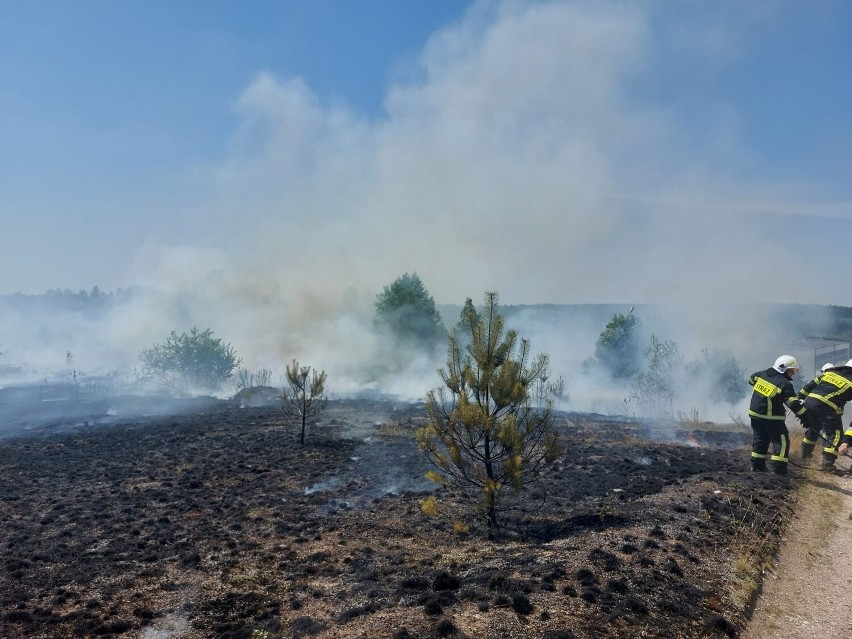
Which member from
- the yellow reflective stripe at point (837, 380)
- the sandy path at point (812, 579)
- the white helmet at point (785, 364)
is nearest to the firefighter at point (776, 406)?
the white helmet at point (785, 364)

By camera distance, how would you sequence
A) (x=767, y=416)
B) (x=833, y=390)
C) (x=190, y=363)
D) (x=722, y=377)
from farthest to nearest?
(x=190, y=363) → (x=722, y=377) → (x=833, y=390) → (x=767, y=416)

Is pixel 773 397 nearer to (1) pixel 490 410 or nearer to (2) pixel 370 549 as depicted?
(1) pixel 490 410

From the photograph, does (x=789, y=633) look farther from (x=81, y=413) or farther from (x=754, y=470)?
(x=81, y=413)

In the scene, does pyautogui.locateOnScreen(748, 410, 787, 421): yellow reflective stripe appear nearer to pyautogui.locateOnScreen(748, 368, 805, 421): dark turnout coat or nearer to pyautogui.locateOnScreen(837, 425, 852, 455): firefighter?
pyautogui.locateOnScreen(748, 368, 805, 421): dark turnout coat

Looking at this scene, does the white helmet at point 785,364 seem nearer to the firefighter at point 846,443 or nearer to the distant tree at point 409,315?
the firefighter at point 846,443

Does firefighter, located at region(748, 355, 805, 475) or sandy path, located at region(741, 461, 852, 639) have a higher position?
firefighter, located at region(748, 355, 805, 475)

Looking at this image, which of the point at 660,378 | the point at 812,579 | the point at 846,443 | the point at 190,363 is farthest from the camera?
the point at 190,363

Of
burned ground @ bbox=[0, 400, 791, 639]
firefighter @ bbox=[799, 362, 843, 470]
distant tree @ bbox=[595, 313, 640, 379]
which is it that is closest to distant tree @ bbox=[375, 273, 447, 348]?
distant tree @ bbox=[595, 313, 640, 379]

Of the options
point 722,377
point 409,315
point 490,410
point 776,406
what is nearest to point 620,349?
point 722,377

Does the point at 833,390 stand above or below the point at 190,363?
below

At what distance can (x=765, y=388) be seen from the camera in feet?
39.1

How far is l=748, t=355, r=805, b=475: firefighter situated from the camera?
11.8 meters

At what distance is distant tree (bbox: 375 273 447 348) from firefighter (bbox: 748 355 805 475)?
42.3 m

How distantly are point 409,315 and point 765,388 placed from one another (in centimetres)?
4415
